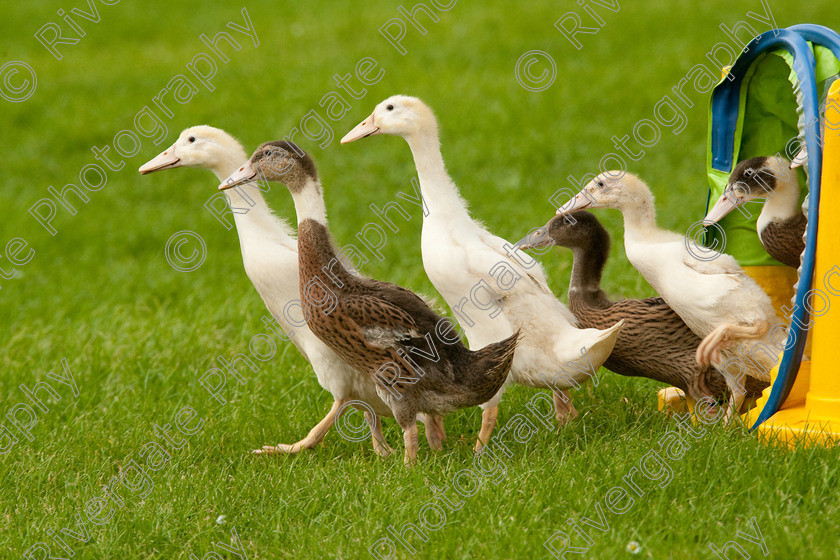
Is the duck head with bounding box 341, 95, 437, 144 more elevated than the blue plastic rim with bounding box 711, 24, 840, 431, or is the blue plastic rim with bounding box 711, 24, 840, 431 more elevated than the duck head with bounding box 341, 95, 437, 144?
the blue plastic rim with bounding box 711, 24, 840, 431

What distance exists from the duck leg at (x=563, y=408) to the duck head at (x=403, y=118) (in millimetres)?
1322

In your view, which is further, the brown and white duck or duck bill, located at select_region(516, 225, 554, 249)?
duck bill, located at select_region(516, 225, 554, 249)

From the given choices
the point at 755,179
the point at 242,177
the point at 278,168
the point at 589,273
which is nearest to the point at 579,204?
the point at 589,273

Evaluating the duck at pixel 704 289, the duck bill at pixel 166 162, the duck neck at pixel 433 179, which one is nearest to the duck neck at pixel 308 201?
the duck neck at pixel 433 179

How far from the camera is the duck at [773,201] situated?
143 inches

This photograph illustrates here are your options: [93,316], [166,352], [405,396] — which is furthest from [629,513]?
[93,316]

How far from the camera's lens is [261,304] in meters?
6.46

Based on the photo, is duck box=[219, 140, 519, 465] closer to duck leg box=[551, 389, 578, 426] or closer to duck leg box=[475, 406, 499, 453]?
duck leg box=[475, 406, 499, 453]

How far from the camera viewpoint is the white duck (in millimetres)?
3922

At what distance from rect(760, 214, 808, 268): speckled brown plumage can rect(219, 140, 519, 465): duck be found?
114 centimetres

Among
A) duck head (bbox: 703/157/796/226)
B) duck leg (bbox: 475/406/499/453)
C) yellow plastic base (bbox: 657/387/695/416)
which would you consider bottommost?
duck leg (bbox: 475/406/499/453)

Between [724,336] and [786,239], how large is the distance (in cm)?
49

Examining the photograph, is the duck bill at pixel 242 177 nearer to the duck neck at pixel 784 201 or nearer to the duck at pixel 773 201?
the duck at pixel 773 201

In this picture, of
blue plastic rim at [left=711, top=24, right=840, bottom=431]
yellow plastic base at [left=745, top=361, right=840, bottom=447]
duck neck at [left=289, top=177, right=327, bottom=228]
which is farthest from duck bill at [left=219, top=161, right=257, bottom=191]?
yellow plastic base at [left=745, top=361, right=840, bottom=447]
